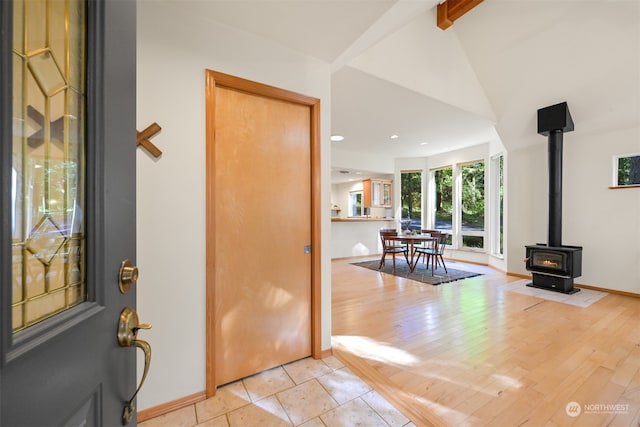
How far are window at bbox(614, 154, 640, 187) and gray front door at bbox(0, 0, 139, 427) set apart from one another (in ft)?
19.1

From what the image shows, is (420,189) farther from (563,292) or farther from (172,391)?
(172,391)

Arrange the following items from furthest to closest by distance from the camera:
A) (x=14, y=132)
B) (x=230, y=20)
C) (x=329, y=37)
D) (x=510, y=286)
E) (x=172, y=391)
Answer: (x=510, y=286)
(x=329, y=37)
(x=230, y=20)
(x=172, y=391)
(x=14, y=132)

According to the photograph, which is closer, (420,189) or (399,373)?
(399,373)

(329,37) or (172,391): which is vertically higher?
(329,37)

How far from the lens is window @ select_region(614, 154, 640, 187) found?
3725 mm

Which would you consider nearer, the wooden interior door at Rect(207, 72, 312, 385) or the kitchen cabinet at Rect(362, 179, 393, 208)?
the wooden interior door at Rect(207, 72, 312, 385)

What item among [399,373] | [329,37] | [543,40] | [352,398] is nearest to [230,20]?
[329,37]

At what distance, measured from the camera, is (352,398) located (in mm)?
1692

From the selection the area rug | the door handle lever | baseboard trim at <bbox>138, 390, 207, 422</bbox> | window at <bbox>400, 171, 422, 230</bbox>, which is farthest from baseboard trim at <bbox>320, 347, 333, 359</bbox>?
window at <bbox>400, 171, 422, 230</bbox>

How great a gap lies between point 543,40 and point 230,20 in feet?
13.1

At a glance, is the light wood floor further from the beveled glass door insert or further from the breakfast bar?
the breakfast bar

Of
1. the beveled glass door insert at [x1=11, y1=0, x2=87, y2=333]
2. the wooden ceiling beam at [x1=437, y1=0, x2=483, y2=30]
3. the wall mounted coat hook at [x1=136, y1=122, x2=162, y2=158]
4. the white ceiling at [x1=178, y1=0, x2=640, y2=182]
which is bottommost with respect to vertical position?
the beveled glass door insert at [x1=11, y1=0, x2=87, y2=333]

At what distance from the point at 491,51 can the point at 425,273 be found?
380 cm

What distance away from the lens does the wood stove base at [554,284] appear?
3914 millimetres
